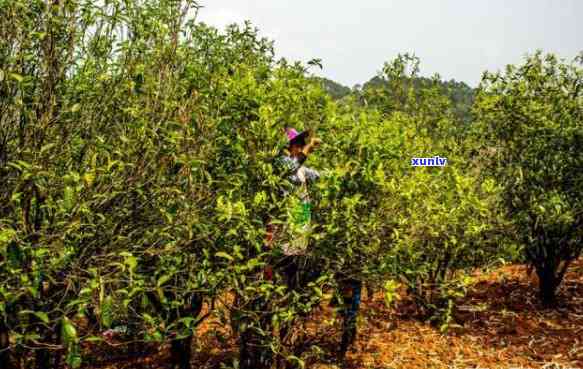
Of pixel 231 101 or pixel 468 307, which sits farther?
pixel 468 307

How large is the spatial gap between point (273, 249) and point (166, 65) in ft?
4.91

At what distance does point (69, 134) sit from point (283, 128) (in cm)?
150

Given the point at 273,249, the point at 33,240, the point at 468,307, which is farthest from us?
the point at 468,307

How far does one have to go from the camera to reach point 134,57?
363 centimetres

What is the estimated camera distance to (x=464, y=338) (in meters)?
7.41

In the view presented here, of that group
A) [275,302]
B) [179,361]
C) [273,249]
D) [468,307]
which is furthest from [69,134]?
[468,307]

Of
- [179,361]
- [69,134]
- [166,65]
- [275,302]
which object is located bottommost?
[179,361]

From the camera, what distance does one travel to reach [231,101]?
4266 millimetres

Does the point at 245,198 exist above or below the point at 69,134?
below

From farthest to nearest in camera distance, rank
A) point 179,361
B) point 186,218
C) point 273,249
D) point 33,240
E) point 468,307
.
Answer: point 468,307 < point 179,361 < point 273,249 < point 186,218 < point 33,240

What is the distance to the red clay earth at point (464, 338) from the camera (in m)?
6.34

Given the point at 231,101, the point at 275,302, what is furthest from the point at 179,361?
the point at 231,101

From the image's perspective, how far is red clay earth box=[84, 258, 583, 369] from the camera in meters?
6.34

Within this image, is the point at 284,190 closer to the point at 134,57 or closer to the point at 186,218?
the point at 186,218
